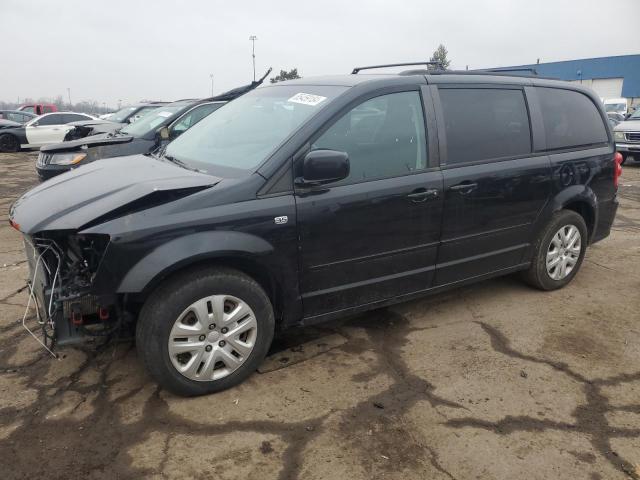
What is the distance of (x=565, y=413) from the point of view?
2.79m

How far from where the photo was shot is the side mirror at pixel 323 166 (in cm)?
288

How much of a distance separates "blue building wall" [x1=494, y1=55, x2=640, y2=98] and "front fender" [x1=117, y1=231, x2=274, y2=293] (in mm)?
48871

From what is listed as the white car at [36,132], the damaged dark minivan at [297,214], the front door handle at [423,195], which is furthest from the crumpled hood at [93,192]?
the white car at [36,132]

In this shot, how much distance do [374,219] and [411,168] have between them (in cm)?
47

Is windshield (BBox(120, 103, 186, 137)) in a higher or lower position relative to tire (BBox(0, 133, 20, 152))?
higher

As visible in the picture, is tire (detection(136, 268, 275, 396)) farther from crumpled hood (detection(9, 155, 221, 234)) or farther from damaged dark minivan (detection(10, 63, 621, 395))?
crumpled hood (detection(9, 155, 221, 234))

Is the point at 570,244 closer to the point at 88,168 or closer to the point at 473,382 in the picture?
the point at 473,382

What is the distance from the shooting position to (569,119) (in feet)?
14.4

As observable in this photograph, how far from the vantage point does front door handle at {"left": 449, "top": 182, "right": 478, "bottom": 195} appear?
354 centimetres

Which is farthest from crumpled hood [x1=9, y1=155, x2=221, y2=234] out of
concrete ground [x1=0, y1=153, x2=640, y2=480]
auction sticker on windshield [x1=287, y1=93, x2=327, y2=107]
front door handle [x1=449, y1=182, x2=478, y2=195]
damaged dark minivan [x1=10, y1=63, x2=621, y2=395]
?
front door handle [x1=449, y1=182, x2=478, y2=195]

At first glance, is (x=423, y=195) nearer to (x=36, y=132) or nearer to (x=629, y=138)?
(x=629, y=138)

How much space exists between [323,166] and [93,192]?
4.38 feet

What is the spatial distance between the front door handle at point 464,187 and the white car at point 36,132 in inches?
620

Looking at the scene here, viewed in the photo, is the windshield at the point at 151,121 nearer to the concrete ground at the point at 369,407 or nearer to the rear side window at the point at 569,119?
the concrete ground at the point at 369,407
